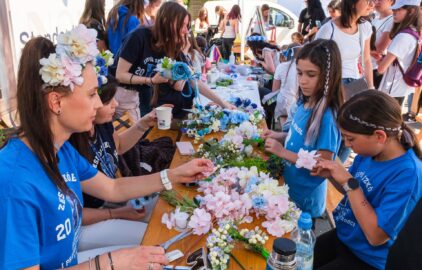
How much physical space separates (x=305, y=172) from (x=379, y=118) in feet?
2.29

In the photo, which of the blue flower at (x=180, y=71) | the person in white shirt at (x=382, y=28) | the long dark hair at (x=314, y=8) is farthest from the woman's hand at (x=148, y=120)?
the long dark hair at (x=314, y=8)

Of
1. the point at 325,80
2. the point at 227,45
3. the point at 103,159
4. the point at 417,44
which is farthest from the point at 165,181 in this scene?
the point at 227,45

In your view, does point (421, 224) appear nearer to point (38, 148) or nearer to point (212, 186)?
point (212, 186)

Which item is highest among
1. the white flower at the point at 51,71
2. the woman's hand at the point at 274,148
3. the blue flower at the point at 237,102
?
the white flower at the point at 51,71

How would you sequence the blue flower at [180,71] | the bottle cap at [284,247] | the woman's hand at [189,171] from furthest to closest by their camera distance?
1. the blue flower at [180,71]
2. the woman's hand at [189,171]
3. the bottle cap at [284,247]

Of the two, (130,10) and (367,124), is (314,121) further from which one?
(130,10)

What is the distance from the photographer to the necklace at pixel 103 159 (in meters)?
2.21

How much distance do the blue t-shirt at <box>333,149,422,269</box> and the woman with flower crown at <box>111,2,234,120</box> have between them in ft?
5.67

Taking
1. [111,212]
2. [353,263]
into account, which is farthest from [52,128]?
[353,263]

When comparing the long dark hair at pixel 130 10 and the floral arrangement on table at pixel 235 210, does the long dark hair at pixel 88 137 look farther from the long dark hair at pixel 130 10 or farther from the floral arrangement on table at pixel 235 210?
the long dark hair at pixel 130 10

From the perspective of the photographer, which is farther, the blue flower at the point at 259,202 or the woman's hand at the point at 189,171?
the woman's hand at the point at 189,171

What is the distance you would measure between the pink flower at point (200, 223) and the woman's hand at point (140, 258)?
211mm

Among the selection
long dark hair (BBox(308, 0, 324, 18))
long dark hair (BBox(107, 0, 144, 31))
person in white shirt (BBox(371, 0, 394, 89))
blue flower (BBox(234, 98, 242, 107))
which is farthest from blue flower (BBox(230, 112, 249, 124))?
long dark hair (BBox(308, 0, 324, 18))

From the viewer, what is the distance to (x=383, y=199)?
1.61 m
